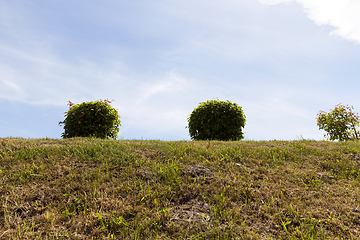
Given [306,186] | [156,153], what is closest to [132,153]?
[156,153]

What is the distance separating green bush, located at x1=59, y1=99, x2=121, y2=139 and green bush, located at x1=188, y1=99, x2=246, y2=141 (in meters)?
4.04

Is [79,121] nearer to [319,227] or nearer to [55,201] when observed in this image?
[55,201]

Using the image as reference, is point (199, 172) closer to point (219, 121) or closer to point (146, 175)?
point (146, 175)

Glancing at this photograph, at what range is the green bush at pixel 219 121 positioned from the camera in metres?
12.1

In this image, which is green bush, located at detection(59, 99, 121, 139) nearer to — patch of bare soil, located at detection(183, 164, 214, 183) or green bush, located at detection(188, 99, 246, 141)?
green bush, located at detection(188, 99, 246, 141)

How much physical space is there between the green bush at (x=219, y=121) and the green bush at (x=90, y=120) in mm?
4044

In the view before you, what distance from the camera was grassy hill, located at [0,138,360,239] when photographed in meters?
4.06

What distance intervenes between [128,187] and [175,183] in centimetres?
92

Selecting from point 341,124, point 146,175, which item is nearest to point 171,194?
point 146,175

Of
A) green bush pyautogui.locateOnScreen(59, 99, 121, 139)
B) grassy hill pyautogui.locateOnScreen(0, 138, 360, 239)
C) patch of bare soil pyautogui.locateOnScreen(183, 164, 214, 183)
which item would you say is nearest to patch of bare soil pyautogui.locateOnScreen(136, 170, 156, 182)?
grassy hill pyautogui.locateOnScreen(0, 138, 360, 239)

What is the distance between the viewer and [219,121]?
12.0 metres

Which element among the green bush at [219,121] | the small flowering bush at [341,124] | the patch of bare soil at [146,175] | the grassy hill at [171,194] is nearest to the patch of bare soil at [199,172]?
the grassy hill at [171,194]

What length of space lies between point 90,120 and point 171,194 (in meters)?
7.76

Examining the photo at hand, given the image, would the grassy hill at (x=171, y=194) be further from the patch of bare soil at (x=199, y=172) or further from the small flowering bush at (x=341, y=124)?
the small flowering bush at (x=341, y=124)
